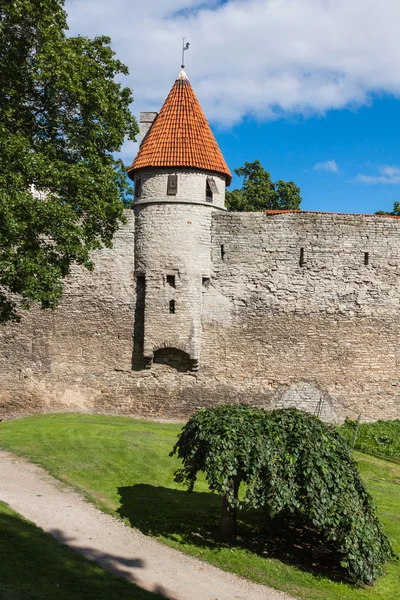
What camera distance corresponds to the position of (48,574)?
22.8ft

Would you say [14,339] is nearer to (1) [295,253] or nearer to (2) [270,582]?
(1) [295,253]

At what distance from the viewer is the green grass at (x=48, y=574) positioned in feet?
21.1

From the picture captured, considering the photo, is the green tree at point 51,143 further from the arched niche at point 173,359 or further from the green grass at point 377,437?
the green grass at point 377,437

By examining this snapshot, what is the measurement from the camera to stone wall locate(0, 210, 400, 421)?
18.8 metres

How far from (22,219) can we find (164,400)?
8546 millimetres

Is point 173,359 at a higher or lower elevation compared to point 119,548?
higher

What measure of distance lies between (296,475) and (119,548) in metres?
2.97

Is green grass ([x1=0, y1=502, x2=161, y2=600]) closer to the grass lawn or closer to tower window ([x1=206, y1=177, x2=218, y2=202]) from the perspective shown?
the grass lawn

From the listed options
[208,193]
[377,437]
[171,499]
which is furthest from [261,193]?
[171,499]

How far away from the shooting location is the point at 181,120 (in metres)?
19.2

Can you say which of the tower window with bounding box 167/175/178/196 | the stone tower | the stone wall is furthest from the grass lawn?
the tower window with bounding box 167/175/178/196

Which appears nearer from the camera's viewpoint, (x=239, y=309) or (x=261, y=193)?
(x=239, y=309)

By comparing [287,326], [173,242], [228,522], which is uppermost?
[173,242]

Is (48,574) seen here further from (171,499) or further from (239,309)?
(239,309)
